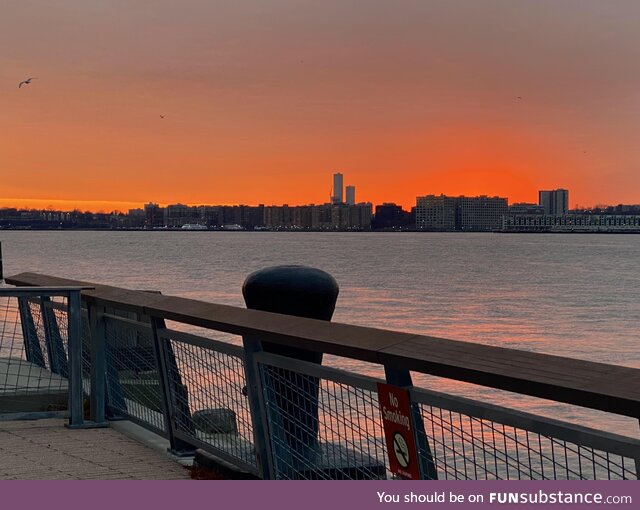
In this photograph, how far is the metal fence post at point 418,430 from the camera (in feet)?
14.9

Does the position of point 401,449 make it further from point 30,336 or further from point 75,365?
point 30,336

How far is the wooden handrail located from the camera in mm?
3479

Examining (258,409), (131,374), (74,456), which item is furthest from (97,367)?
(258,409)

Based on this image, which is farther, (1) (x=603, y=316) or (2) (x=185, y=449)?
(1) (x=603, y=316)

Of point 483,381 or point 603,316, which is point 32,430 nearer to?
point 483,381

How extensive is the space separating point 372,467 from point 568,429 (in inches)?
84.1

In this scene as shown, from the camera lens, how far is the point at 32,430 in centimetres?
830

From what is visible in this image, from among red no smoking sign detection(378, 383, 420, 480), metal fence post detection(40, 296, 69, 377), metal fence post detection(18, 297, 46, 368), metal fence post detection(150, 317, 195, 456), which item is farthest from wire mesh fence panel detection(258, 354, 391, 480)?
metal fence post detection(18, 297, 46, 368)

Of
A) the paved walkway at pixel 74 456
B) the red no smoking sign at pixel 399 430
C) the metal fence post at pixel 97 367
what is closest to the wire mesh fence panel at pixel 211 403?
the paved walkway at pixel 74 456

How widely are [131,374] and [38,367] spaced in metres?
2.92

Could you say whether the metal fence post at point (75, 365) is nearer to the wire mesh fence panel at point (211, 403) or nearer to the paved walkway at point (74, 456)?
the paved walkway at point (74, 456)

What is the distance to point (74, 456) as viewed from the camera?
7.28 metres

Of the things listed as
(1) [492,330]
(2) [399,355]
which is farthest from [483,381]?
(1) [492,330]

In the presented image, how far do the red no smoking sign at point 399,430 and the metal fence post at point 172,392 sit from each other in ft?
9.67
